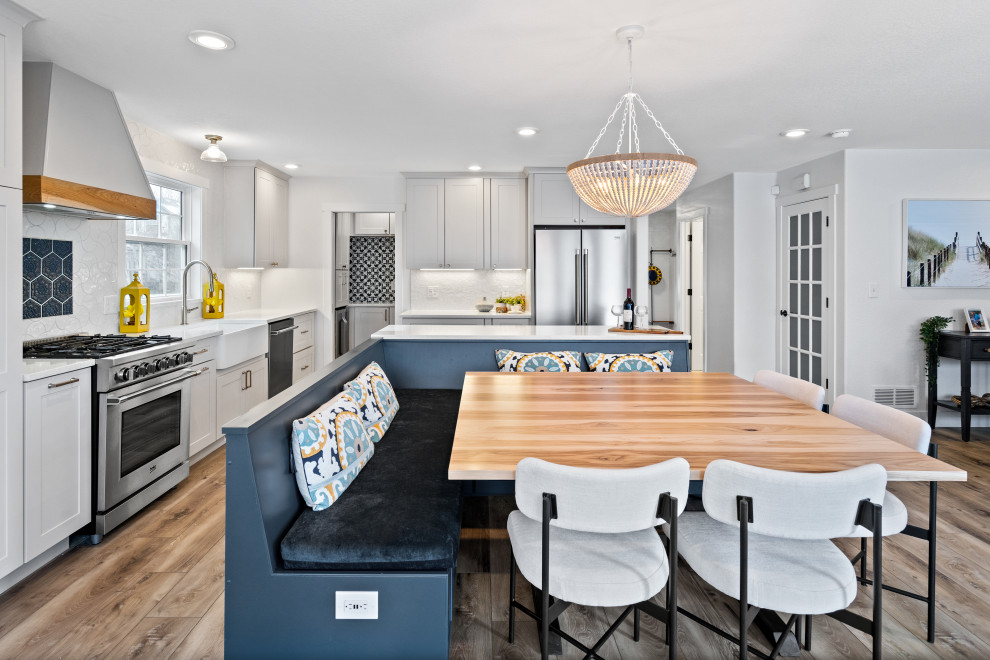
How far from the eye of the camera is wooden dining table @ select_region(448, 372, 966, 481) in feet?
5.57

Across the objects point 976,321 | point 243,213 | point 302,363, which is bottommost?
point 302,363

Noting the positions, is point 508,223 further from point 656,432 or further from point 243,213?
point 656,432

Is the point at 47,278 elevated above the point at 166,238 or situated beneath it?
situated beneath

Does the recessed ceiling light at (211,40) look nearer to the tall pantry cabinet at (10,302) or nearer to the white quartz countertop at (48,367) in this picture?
the tall pantry cabinet at (10,302)

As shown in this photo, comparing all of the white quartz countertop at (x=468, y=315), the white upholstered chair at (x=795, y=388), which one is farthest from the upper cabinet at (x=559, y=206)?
the white upholstered chair at (x=795, y=388)

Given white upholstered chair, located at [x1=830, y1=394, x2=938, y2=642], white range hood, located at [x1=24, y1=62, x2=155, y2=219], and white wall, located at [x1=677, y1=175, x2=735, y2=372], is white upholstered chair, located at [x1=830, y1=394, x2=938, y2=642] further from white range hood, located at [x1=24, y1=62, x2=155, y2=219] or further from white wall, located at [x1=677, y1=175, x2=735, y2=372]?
white wall, located at [x1=677, y1=175, x2=735, y2=372]

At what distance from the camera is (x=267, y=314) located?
5438 mm

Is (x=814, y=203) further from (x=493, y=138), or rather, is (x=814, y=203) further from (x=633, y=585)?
(x=633, y=585)

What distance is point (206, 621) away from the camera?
2123 mm

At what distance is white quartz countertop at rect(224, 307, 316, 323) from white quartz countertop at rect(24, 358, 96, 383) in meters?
2.16

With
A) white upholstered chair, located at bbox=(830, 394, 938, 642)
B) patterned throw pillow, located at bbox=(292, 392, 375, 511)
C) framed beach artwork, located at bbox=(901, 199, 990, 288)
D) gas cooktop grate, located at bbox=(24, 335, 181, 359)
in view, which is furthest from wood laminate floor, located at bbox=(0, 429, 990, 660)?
framed beach artwork, located at bbox=(901, 199, 990, 288)

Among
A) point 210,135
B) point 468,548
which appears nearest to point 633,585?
point 468,548

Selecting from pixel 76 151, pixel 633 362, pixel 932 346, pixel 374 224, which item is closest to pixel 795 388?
pixel 633 362

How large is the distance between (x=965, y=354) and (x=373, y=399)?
14.7ft
